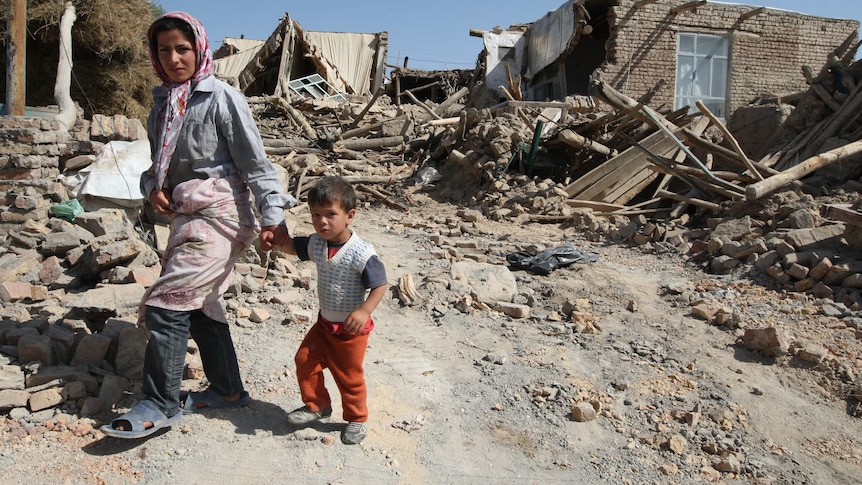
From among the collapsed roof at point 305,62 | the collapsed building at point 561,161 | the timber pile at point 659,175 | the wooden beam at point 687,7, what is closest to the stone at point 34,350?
the collapsed building at point 561,161

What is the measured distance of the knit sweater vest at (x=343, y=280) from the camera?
248cm

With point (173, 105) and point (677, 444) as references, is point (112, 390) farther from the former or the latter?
point (677, 444)

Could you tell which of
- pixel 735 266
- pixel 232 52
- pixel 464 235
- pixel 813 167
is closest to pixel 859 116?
pixel 813 167

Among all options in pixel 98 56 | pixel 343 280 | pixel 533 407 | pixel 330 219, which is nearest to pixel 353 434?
pixel 343 280

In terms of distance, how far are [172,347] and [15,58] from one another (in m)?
5.88

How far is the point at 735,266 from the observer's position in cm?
584

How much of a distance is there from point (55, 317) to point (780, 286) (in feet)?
18.0

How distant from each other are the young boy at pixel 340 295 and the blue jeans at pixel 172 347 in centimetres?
37

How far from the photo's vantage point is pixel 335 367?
99.9 inches

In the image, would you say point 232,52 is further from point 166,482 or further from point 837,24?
point 166,482

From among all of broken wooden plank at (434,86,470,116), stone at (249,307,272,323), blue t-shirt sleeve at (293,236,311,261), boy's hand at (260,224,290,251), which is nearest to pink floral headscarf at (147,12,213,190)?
boy's hand at (260,224,290,251)

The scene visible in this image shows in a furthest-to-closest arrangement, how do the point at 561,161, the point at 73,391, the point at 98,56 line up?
the point at 561,161 → the point at 98,56 → the point at 73,391

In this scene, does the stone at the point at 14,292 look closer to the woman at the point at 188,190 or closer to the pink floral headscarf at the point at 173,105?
the woman at the point at 188,190

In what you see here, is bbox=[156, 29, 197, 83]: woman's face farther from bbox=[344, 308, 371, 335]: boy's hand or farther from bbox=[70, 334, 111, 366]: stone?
bbox=[70, 334, 111, 366]: stone
